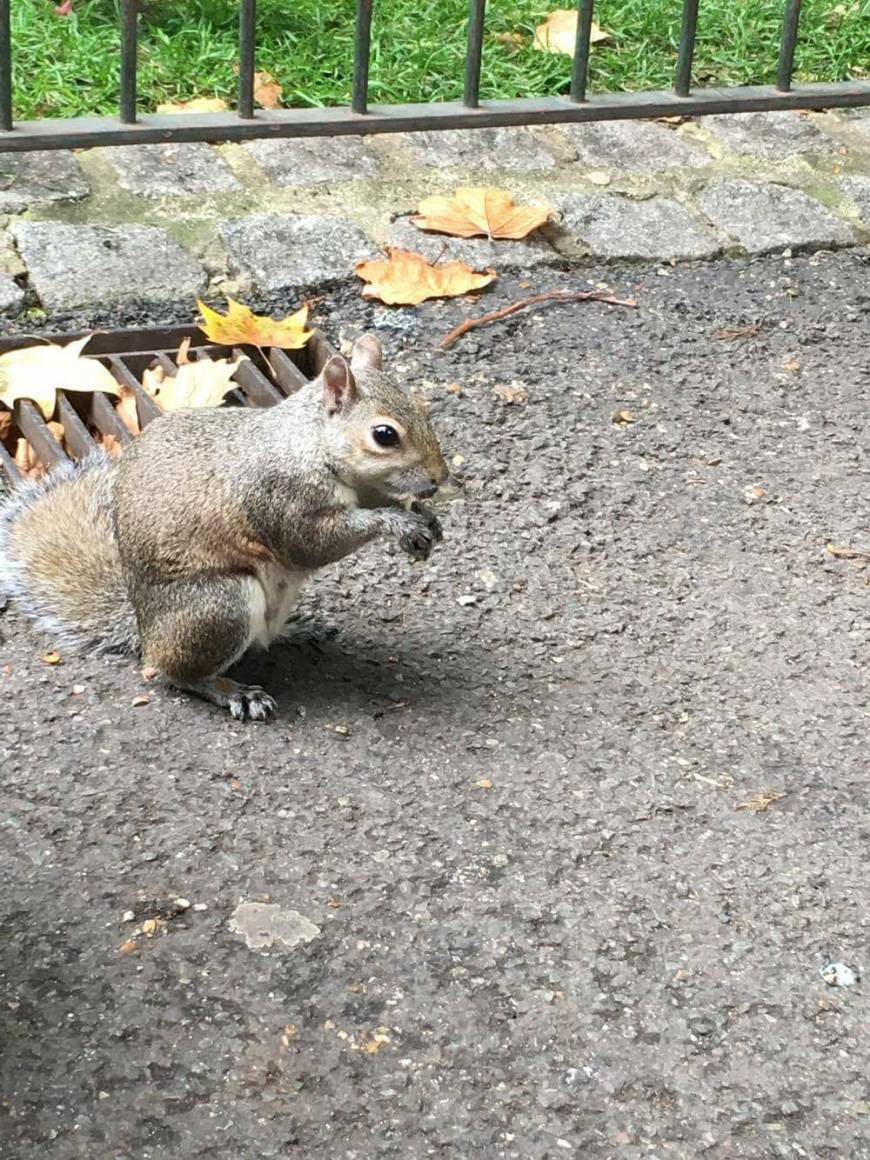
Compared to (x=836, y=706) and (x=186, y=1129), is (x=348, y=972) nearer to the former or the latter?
(x=186, y=1129)

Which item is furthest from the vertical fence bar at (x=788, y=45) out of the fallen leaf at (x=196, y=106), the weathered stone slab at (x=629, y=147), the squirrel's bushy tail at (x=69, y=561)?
the squirrel's bushy tail at (x=69, y=561)

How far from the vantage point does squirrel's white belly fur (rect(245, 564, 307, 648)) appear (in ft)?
9.79

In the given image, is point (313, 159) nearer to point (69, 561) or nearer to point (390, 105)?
point (390, 105)

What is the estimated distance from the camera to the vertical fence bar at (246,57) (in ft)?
14.4

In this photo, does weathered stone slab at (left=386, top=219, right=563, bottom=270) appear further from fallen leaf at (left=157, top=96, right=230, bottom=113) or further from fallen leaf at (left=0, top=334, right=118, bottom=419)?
fallen leaf at (left=0, top=334, right=118, bottom=419)

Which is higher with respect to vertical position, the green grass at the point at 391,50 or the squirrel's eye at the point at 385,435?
the green grass at the point at 391,50

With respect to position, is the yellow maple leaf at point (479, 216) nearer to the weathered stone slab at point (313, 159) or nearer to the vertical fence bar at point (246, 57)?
the weathered stone slab at point (313, 159)

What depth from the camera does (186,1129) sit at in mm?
2070

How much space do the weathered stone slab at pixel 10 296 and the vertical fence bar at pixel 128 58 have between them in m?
0.72

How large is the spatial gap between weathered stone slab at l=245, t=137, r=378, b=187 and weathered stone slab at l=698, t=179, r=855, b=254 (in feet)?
3.47

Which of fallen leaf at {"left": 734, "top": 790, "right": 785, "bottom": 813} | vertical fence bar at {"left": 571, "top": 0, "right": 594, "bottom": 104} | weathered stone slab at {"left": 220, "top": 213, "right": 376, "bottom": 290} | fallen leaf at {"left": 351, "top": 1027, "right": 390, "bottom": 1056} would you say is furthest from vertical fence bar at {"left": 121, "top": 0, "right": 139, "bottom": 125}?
A: fallen leaf at {"left": 351, "top": 1027, "right": 390, "bottom": 1056}

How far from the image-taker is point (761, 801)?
2.76 m

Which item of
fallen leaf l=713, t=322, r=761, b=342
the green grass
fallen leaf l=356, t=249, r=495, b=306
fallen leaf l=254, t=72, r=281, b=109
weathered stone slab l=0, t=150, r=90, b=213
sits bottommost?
fallen leaf l=713, t=322, r=761, b=342

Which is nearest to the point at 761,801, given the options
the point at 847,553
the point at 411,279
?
the point at 847,553
